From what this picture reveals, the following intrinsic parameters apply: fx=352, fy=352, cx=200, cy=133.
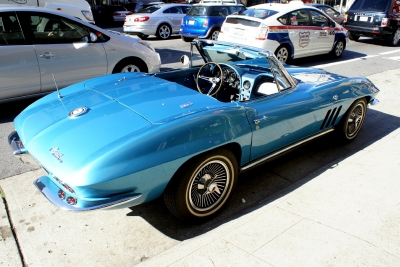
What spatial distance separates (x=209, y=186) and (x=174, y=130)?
25.5 inches

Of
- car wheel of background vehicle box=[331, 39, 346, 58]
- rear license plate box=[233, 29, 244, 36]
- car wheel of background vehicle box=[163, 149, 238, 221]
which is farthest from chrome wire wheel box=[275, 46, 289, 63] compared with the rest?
car wheel of background vehicle box=[163, 149, 238, 221]

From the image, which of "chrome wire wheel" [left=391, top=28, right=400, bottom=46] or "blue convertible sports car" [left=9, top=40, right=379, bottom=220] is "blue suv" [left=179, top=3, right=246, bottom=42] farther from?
"blue convertible sports car" [left=9, top=40, right=379, bottom=220]

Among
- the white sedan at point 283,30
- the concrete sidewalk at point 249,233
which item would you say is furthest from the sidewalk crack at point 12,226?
the white sedan at point 283,30

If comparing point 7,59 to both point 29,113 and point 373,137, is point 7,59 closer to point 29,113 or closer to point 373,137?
point 29,113

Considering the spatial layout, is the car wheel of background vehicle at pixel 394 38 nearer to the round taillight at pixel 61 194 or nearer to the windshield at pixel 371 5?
the windshield at pixel 371 5

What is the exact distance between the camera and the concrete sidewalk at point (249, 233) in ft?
8.57

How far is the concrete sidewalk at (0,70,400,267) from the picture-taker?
2.61 metres

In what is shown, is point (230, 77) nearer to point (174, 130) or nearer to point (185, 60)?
point (185, 60)

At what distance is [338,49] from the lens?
1048cm

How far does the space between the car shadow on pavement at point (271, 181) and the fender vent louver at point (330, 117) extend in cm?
24

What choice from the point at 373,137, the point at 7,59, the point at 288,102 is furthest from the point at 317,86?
the point at 7,59

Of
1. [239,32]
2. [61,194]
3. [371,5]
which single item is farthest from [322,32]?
[61,194]

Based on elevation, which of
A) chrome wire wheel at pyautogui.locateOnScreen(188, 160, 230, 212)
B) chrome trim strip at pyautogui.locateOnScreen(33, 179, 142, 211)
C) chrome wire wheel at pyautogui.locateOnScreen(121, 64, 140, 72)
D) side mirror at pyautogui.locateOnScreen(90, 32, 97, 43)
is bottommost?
chrome wire wheel at pyautogui.locateOnScreen(188, 160, 230, 212)

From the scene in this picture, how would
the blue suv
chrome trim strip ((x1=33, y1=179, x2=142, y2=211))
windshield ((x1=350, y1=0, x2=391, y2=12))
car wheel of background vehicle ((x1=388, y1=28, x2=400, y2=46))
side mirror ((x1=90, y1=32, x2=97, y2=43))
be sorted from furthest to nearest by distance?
car wheel of background vehicle ((x1=388, y1=28, x2=400, y2=46)) < windshield ((x1=350, y1=0, x2=391, y2=12)) < the blue suv < side mirror ((x1=90, y1=32, x2=97, y2=43)) < chrome trim strip ((x1=33, y1=179, x2=142, y2=211))
